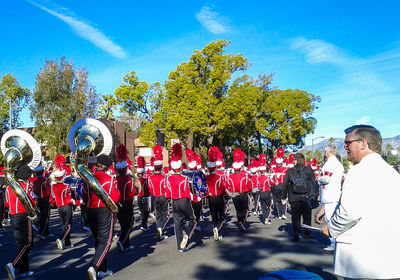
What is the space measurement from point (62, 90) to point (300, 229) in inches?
956

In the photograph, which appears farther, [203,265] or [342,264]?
[203,265]

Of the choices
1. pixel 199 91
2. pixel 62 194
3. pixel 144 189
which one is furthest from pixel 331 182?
pixel 199 91

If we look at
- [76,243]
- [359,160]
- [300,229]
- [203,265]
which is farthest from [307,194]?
[76,243]

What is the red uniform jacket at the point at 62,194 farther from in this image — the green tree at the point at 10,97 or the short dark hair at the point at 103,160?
the green tree at the point at 10,97

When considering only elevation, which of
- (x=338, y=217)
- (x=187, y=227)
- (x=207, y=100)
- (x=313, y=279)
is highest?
(x=207, y=100)

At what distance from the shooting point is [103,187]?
18.3ft

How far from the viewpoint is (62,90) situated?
2703 cm

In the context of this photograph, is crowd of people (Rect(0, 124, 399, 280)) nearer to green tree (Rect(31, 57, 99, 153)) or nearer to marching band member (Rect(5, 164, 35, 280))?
marching band member (Rect(5, 164, 35, 280))

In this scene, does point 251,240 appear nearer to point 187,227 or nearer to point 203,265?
point 187,227

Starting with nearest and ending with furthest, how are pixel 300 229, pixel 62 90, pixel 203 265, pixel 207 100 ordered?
pixel 203 265 → pixel 300 229 → pixel 62 90 → pixel 207 100

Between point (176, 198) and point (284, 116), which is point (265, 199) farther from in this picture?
point (284, 116)

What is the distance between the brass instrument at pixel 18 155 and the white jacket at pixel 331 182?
5.23m

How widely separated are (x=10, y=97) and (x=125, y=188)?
3068 cm

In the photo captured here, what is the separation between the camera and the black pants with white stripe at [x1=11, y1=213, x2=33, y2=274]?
18.6 feet
